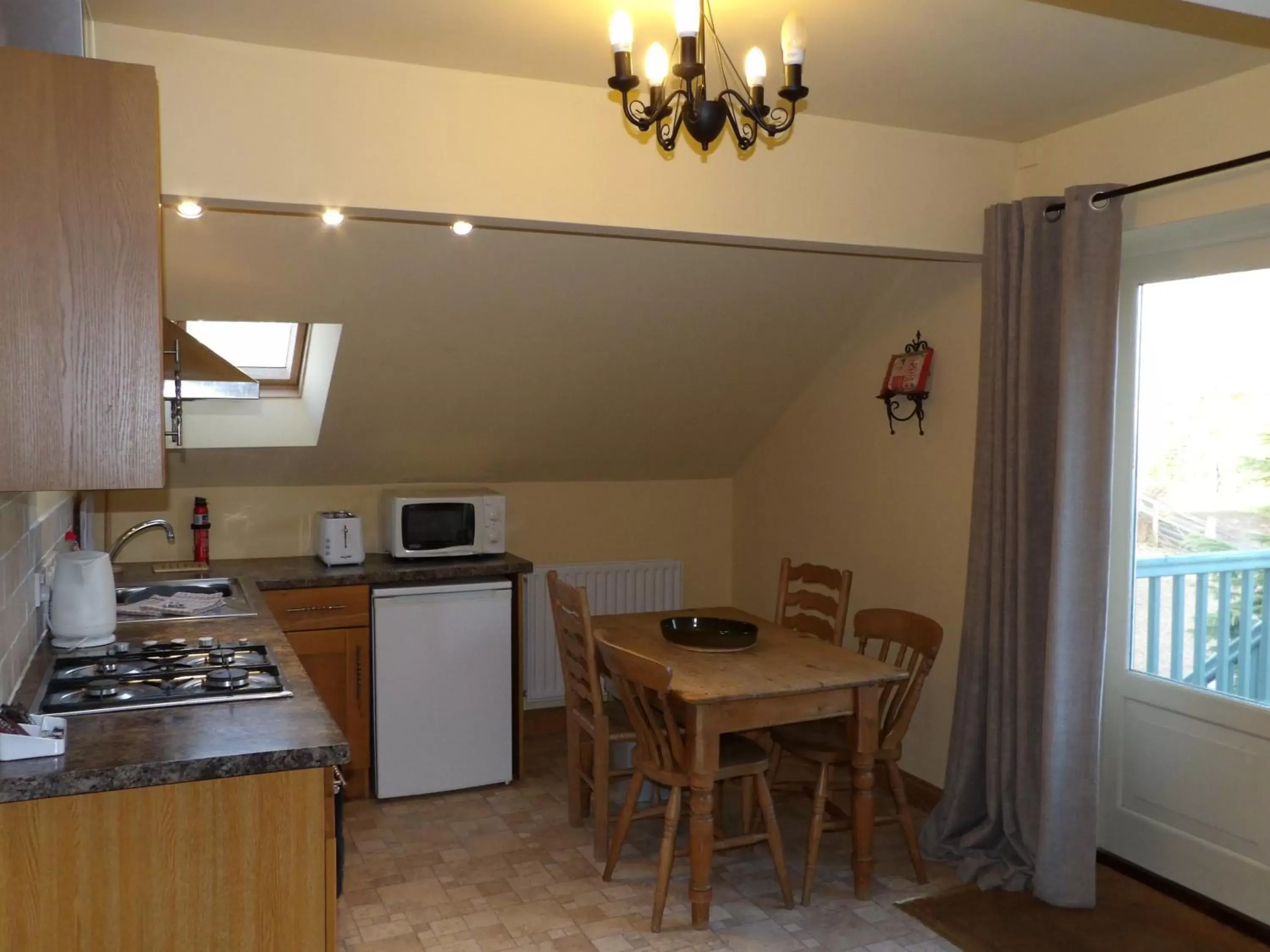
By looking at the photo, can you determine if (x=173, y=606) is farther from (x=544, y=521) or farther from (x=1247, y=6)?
(x=1247, y=6)

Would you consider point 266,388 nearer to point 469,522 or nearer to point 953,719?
point 469,522

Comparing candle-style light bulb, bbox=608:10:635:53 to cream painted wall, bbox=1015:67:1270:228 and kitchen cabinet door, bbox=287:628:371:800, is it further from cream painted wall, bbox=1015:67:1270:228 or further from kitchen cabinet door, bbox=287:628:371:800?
kitchen cabinet door, bbox=287:628:371:800

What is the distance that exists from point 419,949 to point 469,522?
1.77 metres

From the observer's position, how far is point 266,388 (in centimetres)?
429

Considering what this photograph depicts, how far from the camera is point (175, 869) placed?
6.08ft

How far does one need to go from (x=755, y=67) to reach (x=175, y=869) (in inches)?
70.9

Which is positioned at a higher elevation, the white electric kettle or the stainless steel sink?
the white electric kettle

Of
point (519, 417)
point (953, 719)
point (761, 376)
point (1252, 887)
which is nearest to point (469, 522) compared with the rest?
point (519, 417)

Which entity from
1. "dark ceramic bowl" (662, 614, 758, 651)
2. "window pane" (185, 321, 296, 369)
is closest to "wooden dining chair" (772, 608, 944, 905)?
"dark ceramic bowl" (662, 614, 758, 651)

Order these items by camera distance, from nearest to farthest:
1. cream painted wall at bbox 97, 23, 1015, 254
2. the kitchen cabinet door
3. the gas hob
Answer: the gas hob
cream painted wall at bbox 97, 23, 1015, 254
the kitchen cabinet door

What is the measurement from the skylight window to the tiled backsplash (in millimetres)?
1413

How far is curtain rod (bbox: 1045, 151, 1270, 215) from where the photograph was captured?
2.63m

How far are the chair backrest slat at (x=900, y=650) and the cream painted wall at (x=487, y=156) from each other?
1.23 m

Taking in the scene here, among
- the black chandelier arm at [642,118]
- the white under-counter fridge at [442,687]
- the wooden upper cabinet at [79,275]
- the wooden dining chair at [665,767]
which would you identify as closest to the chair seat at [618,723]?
the wooden dining chair at [665,767]
